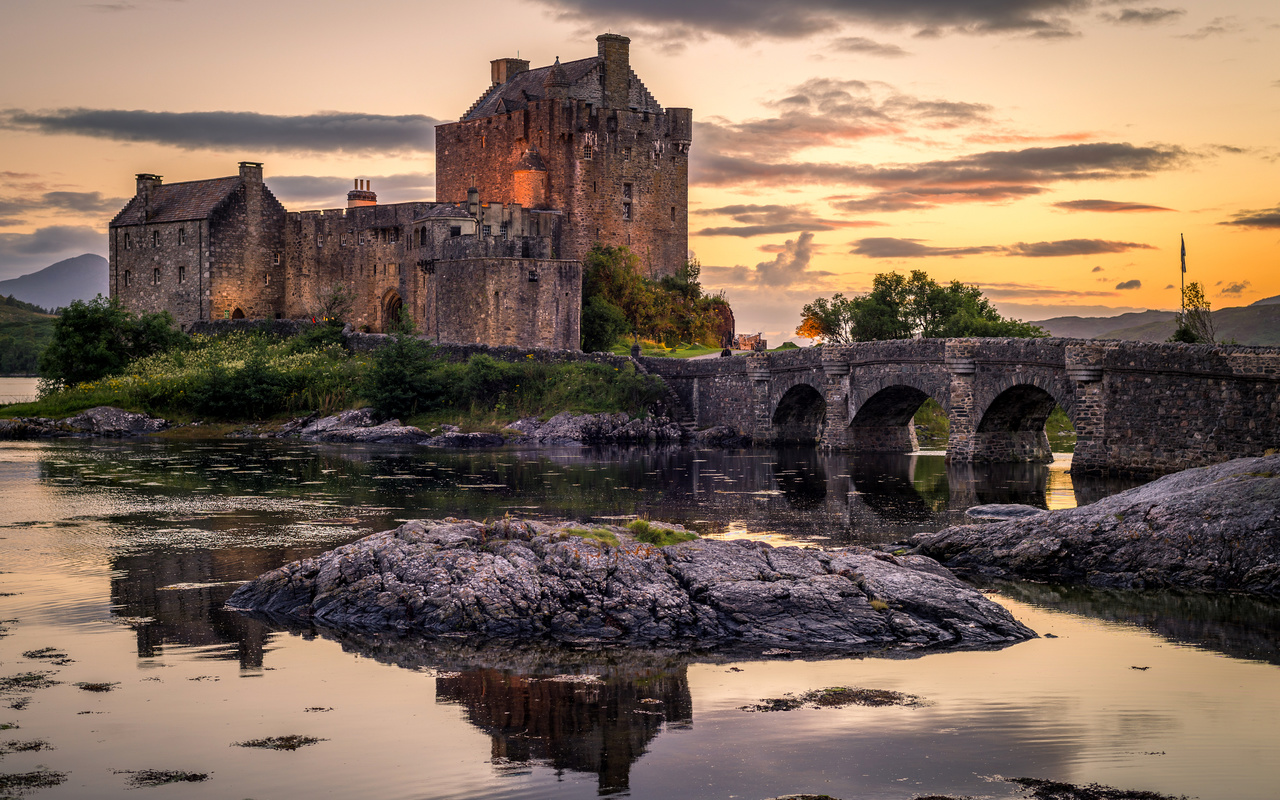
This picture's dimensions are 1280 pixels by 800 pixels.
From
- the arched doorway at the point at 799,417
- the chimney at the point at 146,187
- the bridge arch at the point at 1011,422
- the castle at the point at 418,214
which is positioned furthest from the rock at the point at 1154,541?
the chimney at the point at 146,187

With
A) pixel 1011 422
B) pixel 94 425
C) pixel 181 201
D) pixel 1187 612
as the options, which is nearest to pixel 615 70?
pixel 181 201

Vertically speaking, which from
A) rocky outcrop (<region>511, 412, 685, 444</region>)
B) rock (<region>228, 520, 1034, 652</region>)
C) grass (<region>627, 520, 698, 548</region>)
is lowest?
rock (<region>228, 520, 1034, 652</region>)

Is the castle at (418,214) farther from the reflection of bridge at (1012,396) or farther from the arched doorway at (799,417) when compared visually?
the arched doorway at (799,417)

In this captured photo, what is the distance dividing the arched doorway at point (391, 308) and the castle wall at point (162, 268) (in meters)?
9.36

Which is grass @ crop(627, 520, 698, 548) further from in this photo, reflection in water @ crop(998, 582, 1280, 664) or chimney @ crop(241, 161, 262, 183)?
chimney @ crop(241, 161, 262, 183)

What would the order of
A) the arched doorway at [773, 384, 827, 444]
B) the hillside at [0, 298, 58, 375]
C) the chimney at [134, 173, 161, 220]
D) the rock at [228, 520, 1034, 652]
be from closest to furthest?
1. the rock at [228, 520, 1034, 652]
2. the arched doorway at [773, 384, 827, 444]
3. the chimney at [134, 173, 161, 220]
4. the hillside at [0, 298, 58, 375]

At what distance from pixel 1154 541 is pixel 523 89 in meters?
56.9

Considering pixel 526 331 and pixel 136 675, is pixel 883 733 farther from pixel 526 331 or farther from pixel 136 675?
pixel 526 331

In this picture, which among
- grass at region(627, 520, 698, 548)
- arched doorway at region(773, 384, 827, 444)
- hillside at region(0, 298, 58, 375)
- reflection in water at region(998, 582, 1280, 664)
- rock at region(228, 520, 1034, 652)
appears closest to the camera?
rock at region(228, 520, 1034, 652)

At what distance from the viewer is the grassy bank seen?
47.6 meters

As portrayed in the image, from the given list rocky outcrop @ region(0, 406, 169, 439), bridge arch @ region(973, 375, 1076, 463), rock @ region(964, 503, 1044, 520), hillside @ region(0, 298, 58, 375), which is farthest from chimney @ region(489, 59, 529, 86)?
hillside @ region(0, 298, 58, 375)

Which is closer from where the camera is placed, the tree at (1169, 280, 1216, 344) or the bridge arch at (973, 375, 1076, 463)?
the bridge arch at (973, 375, 1076, 463)

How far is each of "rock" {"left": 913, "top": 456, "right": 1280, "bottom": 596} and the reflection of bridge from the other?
9.42m

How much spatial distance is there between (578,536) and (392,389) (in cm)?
3473
